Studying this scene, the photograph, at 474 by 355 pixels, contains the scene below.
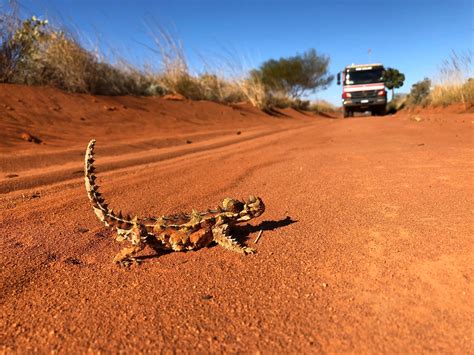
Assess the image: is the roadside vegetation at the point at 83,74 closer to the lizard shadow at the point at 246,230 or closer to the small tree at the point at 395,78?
the lizard shadow at the point at 246,230

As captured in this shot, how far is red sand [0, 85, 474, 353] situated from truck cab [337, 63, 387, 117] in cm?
1815

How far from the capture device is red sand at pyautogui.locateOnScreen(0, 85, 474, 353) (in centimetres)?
169

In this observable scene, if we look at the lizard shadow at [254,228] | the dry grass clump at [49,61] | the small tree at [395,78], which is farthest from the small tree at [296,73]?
the lizard shadow at [254,228]

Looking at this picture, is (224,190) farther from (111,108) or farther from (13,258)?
(111,108)

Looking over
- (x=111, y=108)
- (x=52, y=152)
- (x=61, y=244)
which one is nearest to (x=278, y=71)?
(x=111, y=108)

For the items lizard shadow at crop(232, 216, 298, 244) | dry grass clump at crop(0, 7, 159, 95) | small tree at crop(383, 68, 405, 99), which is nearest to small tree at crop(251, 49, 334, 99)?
small tree at crop(383, 68, 405, 99)

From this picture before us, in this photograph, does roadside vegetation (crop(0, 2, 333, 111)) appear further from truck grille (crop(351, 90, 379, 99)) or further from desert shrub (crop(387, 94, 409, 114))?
desert shrub (crop(387, 94, 409, 114))

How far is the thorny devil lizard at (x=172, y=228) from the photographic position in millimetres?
2594

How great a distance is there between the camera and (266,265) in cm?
237

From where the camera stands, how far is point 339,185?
415 centimetres

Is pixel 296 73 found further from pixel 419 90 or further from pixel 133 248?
pixel 133 248

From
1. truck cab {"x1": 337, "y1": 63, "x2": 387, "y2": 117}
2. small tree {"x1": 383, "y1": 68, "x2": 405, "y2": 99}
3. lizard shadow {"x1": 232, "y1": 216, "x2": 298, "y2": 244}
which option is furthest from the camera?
small tree {"x1": 383, "y1": 68, "x2": 405, "y2": 99}

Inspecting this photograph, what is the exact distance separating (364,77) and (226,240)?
890 inches

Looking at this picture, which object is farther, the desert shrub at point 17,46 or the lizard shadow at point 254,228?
the desert shrub at point 17,46
